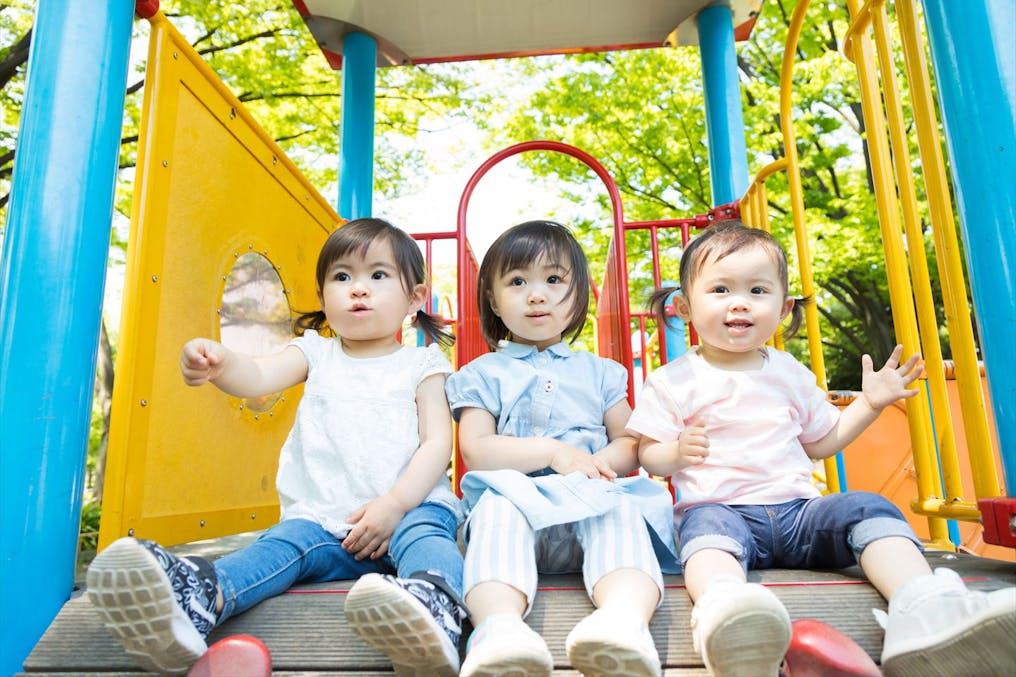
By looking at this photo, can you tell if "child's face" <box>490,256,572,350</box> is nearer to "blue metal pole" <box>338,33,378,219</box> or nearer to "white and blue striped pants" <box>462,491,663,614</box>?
"white and blue striped pants" <box>462,491,663,614</box>

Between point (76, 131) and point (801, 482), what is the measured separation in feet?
5.97

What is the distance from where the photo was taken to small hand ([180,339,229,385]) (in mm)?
1576

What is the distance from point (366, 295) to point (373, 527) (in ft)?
2.16

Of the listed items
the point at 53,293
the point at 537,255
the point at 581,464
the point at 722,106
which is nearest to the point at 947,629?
the point at 581,464

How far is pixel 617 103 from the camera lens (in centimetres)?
977

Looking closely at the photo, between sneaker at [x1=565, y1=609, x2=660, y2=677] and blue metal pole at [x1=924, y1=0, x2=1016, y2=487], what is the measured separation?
865 millimetres

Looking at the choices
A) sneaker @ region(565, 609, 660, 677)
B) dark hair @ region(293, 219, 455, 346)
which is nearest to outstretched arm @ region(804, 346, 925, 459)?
sneaker @ region(565, 609, 660, 677)

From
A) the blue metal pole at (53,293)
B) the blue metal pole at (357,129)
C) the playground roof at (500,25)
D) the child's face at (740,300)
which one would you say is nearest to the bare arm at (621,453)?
the child's face at (740,300)

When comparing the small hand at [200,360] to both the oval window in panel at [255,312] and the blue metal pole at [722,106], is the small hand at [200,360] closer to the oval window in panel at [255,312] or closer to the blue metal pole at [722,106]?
the oval window in panel at [255,312]

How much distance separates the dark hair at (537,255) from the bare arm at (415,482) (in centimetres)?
37

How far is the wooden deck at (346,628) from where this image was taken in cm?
128

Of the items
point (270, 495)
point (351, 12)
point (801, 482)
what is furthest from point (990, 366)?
point (351, 12)

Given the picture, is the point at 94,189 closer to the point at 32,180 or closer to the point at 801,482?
the point at 32,180

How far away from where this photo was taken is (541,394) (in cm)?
202
